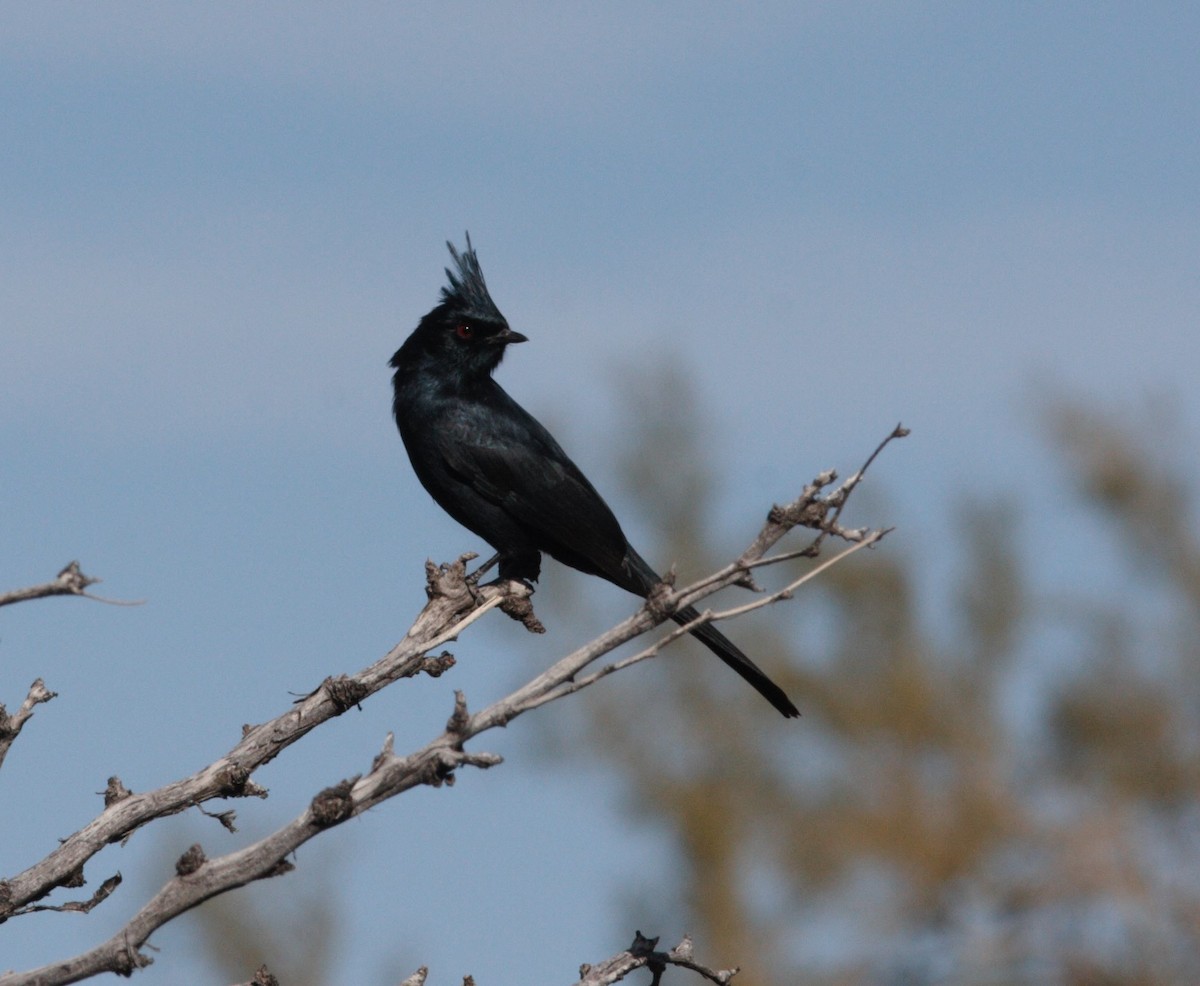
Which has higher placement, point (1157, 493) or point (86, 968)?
point (1157, 493)

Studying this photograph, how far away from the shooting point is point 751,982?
26.4m

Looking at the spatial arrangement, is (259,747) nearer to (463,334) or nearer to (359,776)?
(359,776)

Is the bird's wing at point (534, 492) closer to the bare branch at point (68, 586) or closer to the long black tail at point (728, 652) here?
the long black tail at point (728, 652)

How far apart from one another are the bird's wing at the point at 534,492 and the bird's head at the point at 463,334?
1.52ft

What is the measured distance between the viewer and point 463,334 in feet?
28.0

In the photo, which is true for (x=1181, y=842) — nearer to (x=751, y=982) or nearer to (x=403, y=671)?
(x=751, y=982)

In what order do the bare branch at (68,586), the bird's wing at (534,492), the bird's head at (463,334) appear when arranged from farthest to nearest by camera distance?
the bird's head at (463,334)
the bird's wing at (534,492)
the bare branch at (68,586)

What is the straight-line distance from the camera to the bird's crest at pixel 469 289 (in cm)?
866

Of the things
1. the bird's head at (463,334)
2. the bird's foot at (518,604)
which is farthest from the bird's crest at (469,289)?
the bird's foot at (518,604)

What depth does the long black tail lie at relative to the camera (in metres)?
6.58

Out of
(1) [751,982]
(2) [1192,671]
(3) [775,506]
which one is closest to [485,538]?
(3) [775,506]

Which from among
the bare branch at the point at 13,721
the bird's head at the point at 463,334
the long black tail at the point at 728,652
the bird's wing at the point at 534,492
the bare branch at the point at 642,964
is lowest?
the bare branch at the point at 642,964

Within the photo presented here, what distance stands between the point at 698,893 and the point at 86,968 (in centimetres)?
2530

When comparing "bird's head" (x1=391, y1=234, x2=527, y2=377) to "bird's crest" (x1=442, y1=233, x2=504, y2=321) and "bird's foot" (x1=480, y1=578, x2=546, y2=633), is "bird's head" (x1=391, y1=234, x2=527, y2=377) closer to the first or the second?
"bird's crest" (x1=442, y1=233, x2=504, y2=321)
